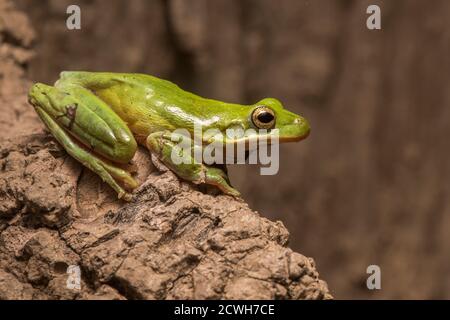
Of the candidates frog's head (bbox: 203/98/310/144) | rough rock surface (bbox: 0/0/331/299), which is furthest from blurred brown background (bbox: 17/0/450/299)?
rough rock surface (bbox: 0/0/331/299)

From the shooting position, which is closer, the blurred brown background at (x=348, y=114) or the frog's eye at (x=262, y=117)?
the frog's eye at (x=262, y=117)

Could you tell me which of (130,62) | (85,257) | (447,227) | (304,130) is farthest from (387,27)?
(85,257)

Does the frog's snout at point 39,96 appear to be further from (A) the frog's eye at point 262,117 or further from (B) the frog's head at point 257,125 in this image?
(A) the frog's eye at point 262,117

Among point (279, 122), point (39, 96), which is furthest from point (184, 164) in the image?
point (39, 96)

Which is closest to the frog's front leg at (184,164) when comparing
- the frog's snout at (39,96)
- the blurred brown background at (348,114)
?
the frog's snout at (39,96)

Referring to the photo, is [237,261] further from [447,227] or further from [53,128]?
[447,227]

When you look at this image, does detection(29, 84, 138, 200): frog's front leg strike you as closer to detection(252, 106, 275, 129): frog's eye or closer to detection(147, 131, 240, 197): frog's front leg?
detection(147, 131, 240, 197): frog's front leg

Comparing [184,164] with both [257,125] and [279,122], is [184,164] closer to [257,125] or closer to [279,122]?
[257,125]
